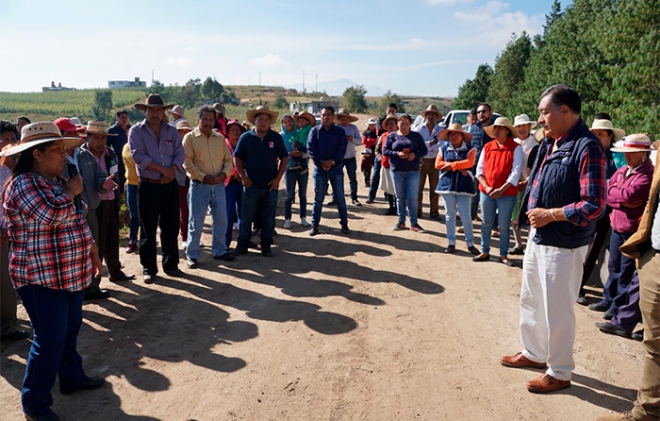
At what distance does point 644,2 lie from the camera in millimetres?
9305

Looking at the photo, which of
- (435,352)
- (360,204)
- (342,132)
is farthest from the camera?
(360,204)

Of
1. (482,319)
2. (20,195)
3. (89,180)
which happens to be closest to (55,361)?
(20,195)

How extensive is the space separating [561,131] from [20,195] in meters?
3.82

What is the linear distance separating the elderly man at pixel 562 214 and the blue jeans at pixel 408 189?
14.7ft

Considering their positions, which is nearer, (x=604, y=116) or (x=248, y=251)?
(x=604, y=116)

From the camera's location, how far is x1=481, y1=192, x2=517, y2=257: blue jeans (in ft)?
21.2

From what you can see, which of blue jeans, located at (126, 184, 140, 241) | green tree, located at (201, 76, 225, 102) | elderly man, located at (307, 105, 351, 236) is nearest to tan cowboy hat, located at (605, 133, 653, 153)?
elderly man, located at (307, 105, 351, 236)

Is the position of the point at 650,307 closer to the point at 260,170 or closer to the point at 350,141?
the point at 260,170

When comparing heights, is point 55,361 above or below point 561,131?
below

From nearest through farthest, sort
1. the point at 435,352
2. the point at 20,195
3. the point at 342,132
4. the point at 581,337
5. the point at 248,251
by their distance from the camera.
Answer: the point at 20,195, the point at 435,352, the point at 581,337, the point at 248,251, the point at 342,132

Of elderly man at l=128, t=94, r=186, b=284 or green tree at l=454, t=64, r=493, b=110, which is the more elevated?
green tree at l=454, t=64, r=493, b=110

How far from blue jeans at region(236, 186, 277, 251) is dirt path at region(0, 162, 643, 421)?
604 millimetres

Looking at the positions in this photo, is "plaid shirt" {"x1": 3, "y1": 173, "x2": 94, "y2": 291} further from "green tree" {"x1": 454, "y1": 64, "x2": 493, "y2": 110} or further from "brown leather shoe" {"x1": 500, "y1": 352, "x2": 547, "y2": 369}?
"green tree" {"x1": 454, "y1": 64, "x2": 493, "y2": 110}

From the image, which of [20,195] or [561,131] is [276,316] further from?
[561,131]
